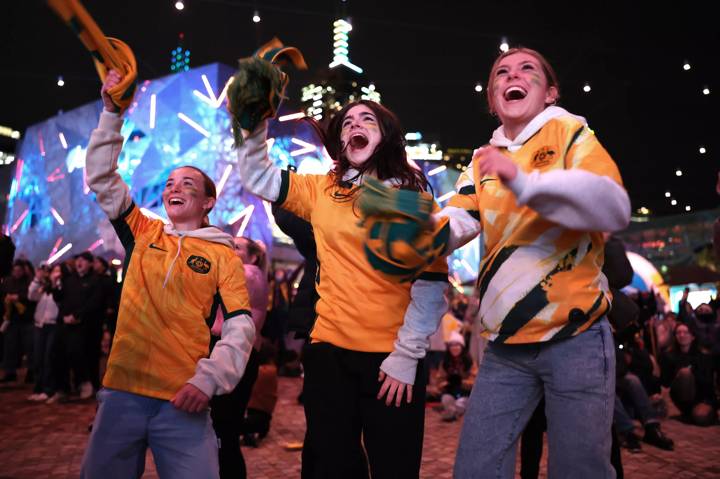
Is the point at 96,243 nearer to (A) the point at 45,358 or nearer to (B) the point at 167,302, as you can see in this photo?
(A) the point at 45,358

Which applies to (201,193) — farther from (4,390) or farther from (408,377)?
(4,390)

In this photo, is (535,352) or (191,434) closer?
(535,352)

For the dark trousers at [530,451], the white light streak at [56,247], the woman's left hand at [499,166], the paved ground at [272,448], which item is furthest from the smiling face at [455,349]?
the white light streak at [56,247]

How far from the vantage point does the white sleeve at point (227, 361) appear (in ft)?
7.79

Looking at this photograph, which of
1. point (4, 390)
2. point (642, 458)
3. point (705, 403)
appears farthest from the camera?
point (4, 390)

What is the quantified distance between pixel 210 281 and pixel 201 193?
510 mm

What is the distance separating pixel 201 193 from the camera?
2.99 m

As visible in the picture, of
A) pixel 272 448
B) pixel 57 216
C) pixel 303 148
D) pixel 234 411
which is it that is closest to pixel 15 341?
pixel 272 448

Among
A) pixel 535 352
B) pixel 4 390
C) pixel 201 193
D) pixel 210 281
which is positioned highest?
pixel 201 193

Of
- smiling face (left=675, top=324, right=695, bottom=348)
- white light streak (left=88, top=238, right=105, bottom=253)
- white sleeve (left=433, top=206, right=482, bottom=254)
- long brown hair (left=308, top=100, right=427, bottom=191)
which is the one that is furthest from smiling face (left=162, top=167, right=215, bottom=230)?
white light streak (left=88, top=238, right=105, bottom=253)

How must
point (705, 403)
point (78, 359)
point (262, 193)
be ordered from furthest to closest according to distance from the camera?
point (78, 359), point (705, 403), point (262, 193)

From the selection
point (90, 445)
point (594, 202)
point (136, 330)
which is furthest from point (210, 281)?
point (594, 202)

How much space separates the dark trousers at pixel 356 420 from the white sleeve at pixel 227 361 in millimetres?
360

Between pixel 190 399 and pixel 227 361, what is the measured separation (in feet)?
0.67
